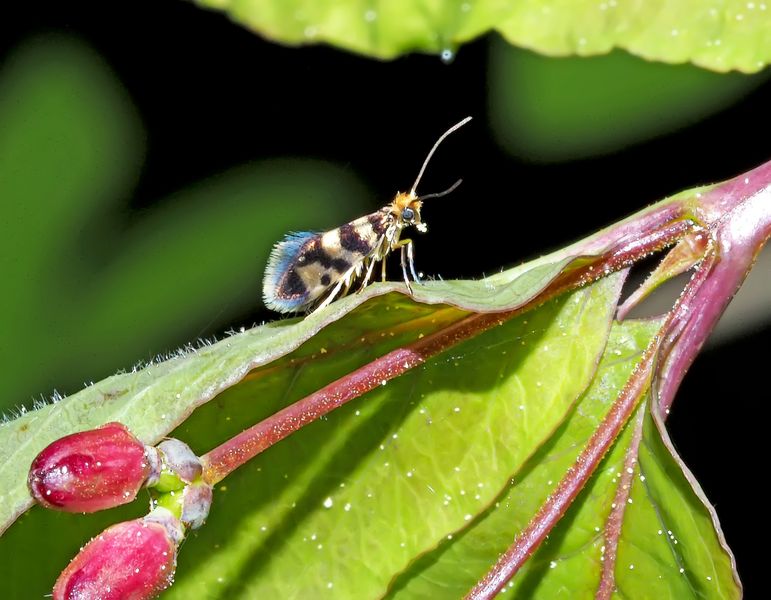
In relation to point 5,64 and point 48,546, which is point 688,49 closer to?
point 48,546

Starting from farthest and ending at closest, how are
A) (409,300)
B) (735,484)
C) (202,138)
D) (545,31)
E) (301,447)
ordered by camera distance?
(735,484) < (202,138) < (545,31) < (301,447) < (409,300)

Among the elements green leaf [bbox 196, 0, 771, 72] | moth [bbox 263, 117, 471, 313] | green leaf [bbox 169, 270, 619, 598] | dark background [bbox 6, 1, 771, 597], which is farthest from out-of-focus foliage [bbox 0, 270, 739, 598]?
dark background [bbox 6, 1, 771, 597]

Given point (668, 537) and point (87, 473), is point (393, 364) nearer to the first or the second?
point (87, 473)

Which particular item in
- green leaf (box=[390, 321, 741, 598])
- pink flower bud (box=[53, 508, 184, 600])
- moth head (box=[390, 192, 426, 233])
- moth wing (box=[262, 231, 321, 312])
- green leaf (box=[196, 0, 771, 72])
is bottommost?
green leaf (box=[390, 321, 741, 598])

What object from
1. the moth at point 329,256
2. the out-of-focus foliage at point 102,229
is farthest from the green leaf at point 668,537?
the out-of-focus foliage at point 102,229

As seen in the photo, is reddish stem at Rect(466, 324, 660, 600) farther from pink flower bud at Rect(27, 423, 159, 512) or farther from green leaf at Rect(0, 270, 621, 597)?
pink flower bud at Rect(27, 423, 159, 512)

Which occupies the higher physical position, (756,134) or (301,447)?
(756,134)

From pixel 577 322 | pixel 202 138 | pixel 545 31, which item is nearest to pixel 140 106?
pixel 202 138
